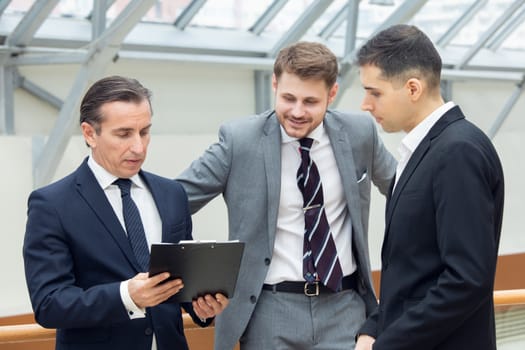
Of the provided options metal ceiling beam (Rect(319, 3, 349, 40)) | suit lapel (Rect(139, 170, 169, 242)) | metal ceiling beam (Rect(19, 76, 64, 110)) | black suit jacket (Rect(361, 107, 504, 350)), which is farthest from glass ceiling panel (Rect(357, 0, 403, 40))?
black suit jacket (Rect(361, 107, 504, 350))

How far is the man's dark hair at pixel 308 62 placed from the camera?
2.94 meters

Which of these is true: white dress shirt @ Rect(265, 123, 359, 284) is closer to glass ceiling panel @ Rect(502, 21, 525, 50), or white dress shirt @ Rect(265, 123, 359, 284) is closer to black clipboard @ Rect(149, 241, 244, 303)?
black clipboard @ Rect(149, 241, 244, 303)

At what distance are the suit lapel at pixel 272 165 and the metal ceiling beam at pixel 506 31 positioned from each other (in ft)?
37.2

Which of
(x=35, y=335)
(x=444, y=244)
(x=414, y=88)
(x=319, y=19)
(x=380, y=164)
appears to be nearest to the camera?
(x=444, y=244)

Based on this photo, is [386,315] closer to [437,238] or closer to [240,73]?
[437,238]

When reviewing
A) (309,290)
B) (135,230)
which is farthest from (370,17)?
(135,230)

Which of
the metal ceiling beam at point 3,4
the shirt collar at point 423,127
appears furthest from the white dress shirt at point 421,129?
the metal ceiling beam at point 3,4

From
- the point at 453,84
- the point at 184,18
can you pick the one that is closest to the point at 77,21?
the point at 184,18

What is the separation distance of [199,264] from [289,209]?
59 cm

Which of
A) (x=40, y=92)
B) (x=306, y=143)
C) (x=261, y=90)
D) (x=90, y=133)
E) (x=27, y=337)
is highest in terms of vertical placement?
(x=90, y=133)

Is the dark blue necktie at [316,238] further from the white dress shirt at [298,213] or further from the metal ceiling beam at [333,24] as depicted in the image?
the metal ceiling beam at [333,24]

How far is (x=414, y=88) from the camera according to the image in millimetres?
2398

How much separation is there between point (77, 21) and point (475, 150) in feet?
26.0

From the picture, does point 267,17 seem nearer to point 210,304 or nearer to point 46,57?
point 46,57
